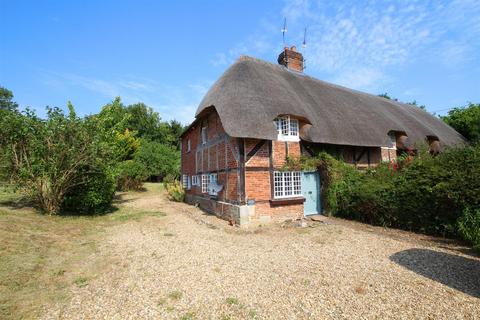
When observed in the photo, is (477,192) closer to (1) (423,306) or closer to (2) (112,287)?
(1) (423,306)

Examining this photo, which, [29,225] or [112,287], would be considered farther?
[29,225]

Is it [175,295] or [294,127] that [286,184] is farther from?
[175,295]

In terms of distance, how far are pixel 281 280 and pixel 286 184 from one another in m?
5.63

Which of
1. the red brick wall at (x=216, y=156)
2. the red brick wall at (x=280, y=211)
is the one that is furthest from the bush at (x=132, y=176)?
the red brick wall at (x=280, y=211)

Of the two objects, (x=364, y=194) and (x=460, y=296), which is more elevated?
(x=364, y=194)

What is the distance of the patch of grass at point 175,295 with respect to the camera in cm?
412

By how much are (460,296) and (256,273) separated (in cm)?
341

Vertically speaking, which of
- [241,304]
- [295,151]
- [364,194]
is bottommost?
[241,304]

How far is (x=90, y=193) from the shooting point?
10.8 m

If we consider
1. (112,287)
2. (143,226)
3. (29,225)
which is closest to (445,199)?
(112,287)

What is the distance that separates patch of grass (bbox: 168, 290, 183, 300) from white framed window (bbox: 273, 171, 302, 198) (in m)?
5.92

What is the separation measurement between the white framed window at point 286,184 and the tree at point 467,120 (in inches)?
726

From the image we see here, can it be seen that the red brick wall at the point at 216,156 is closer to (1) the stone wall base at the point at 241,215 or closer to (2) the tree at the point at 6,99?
(1) the stone wall base at the point at 241,215

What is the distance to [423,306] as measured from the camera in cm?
371
